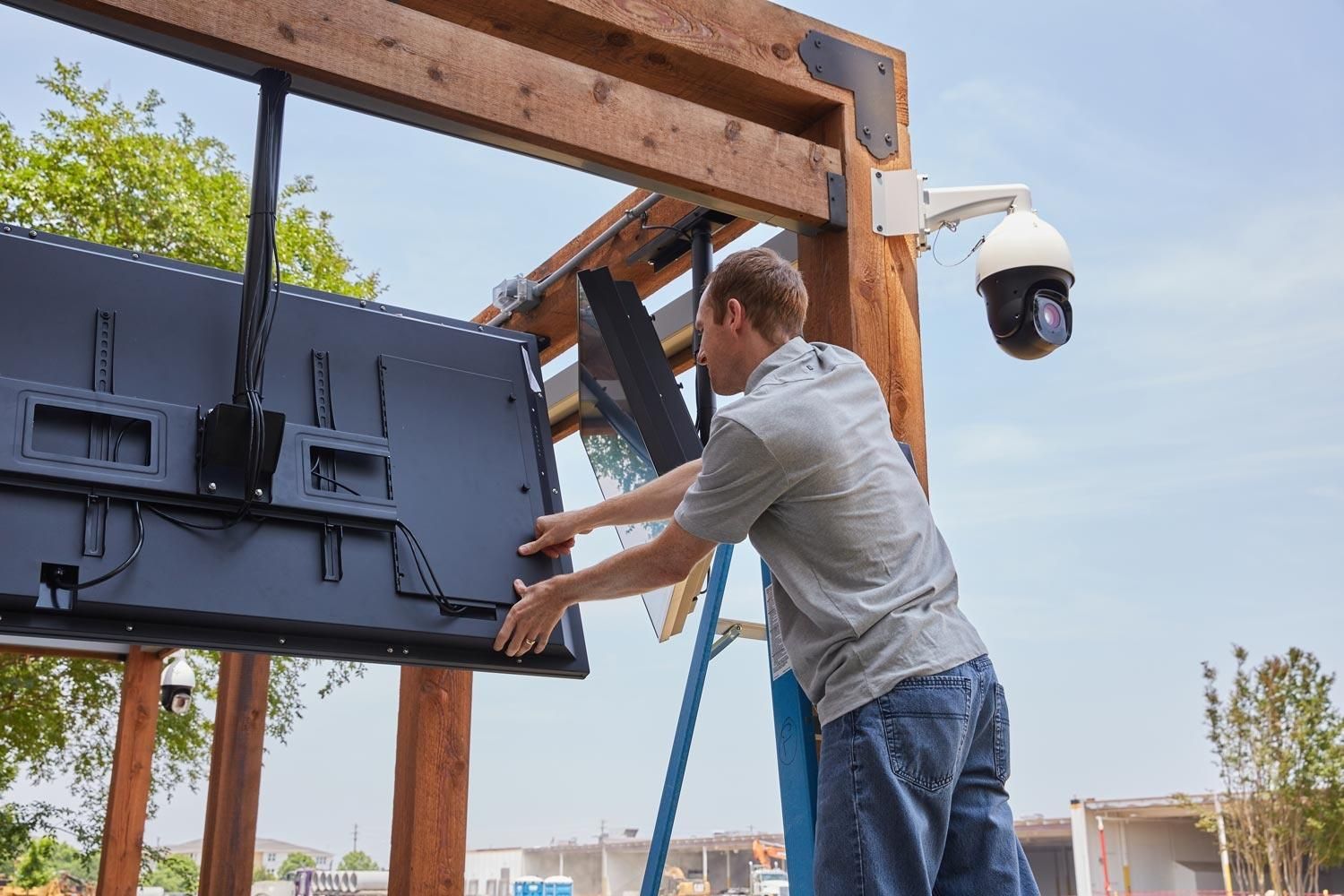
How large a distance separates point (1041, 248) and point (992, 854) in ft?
4.28

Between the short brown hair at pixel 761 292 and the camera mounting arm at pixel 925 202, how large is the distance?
29.0 inches

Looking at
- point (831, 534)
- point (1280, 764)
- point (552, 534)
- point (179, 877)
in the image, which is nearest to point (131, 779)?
point (552, 534)

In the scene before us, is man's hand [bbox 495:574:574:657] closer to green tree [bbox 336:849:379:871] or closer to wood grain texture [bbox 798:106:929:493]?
wood grain texture [bbox 798:106:929:493]

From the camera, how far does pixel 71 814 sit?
9.01 meters

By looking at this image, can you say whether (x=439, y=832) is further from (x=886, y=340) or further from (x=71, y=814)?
(x=71, y=814)

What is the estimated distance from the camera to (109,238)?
26.2ft

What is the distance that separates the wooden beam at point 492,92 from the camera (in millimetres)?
1949

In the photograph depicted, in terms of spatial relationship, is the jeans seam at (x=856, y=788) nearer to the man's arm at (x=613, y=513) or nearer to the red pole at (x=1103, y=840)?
the man's arm at (x=613, y=513)

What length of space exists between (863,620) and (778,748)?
1.72 ft

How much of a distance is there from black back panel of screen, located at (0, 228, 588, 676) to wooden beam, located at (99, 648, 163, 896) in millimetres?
4861

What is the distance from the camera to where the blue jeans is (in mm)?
1521

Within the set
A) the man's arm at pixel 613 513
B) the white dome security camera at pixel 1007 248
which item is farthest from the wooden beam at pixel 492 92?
the man's arm at pixel 613 513

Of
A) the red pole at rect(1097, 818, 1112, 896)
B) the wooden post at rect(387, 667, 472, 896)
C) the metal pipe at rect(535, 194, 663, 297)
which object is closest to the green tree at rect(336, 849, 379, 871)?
the red pole at rect(1097, 818, 1112, 896)

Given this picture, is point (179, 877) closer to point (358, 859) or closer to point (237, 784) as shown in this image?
point (358, 859)
